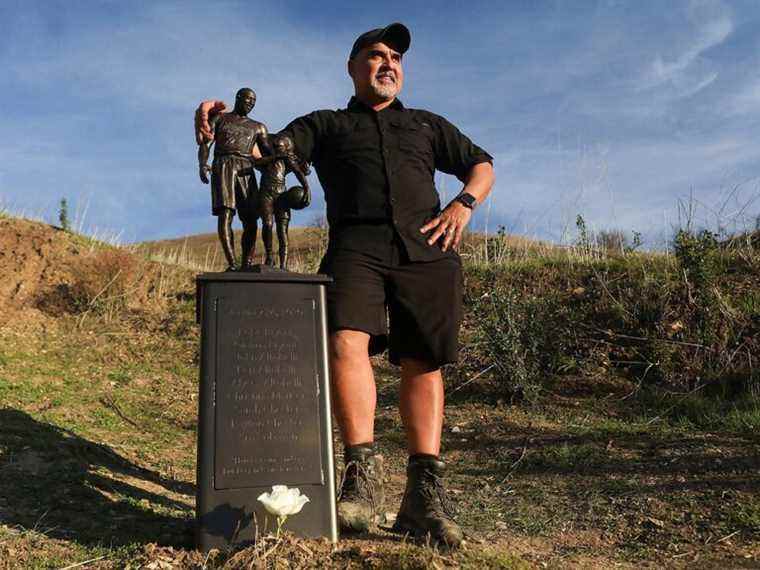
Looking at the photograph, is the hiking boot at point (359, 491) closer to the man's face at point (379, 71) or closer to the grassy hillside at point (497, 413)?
the grassy hillside at point (497, 413)

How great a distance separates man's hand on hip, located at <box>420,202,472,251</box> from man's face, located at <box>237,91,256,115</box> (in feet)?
3.33

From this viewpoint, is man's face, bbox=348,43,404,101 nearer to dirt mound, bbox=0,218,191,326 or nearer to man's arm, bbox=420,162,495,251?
man's arm, bbox=420,162,495,251

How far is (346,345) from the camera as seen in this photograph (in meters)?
3.03

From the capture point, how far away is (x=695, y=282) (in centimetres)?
689

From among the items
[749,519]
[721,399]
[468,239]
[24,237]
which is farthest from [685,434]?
[24,237]

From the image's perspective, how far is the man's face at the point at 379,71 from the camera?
3.38 m

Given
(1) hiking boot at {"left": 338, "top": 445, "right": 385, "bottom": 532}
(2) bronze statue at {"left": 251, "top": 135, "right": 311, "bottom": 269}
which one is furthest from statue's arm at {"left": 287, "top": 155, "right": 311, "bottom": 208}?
(1) hiking boot at {"left": 338, "top": 445, "right": 385, "bottom": 532}

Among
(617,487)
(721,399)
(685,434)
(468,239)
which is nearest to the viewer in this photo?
(617,487)

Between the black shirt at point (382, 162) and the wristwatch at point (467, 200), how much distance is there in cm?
15

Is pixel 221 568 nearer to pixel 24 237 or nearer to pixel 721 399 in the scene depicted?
pixel 721 399

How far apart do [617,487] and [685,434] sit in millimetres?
1252

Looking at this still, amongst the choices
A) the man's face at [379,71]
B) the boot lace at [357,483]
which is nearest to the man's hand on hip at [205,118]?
the man's face at [379,71]

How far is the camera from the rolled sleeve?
3.51 m

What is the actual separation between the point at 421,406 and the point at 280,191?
1.20 metres
